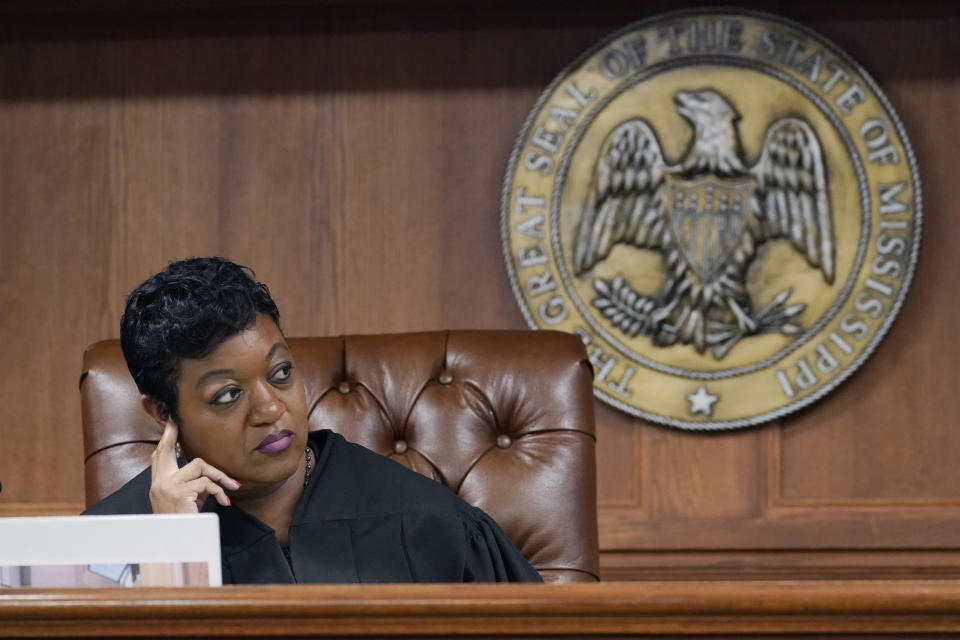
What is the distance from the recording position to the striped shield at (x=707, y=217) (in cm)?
276

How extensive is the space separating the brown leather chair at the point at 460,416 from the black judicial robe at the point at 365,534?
6.8 inches

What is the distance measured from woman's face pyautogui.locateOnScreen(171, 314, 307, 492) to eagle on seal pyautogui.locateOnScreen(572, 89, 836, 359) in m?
1.22

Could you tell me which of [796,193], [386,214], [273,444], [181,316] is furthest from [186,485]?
[796,193]

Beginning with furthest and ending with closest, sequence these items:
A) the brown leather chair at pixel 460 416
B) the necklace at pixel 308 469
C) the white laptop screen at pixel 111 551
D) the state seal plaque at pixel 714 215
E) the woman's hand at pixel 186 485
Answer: the state seal plaque at pixel 714 215
the brown leather chair at pixel 460 416
the necklace at pixel 308 469
the woman's hand at pixel 186 485
the white laptop screen at pixel 111 551

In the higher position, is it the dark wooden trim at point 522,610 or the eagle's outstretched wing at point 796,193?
the eagle's outstretched wing at point 796,193

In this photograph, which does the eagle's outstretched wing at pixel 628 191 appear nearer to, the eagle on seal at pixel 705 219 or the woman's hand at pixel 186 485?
the eagle on seal at pixel 705 219

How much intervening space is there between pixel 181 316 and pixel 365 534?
410 millimetres

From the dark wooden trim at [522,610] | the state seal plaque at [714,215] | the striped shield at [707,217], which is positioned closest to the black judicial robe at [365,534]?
the dark wooden trim at [522,610]

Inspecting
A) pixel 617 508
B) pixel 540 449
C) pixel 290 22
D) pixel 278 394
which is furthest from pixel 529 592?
pixel 290 22

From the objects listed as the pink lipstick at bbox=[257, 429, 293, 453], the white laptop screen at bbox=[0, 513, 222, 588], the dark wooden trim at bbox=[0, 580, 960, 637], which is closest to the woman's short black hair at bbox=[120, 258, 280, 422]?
the pink lipstick at bbox=[257, 429, 293, 453]

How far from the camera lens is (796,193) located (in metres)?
2.75

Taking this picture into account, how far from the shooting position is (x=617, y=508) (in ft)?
9.25

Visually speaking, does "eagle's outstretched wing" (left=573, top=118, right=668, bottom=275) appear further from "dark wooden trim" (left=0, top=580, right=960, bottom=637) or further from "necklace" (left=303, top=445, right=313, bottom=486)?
"dark wooden trim" (left=0, top=580, right=960, bottom=637)

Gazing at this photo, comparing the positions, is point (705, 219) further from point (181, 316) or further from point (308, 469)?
point (181, 316)
